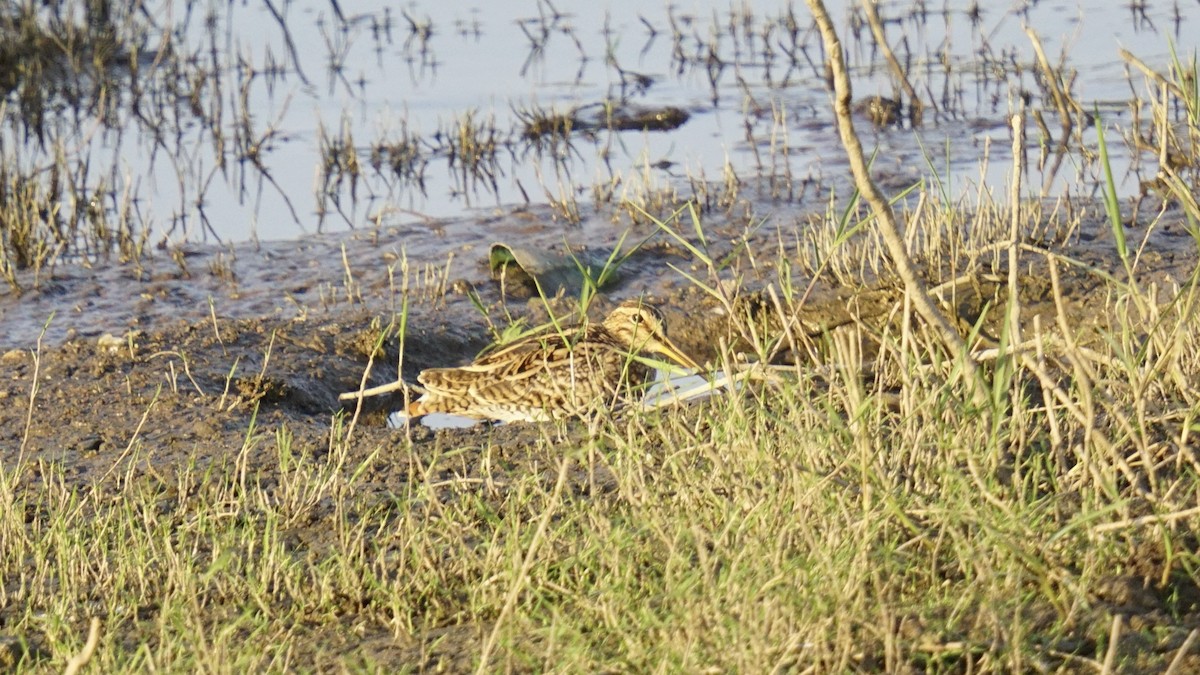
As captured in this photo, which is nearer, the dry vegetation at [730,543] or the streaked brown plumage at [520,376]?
the dry vegetation at [730,543]

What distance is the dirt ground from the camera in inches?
213

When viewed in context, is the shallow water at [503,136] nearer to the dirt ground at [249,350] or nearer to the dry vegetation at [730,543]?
the dirt ground at [249,350]

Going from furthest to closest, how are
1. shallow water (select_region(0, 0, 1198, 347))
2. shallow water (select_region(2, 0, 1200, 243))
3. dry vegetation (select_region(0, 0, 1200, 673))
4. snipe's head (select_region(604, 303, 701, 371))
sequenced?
shallow water (select_region(2, 0, 1200, 243))
shallow water (select_region(0, 0, 1198, 347))
snipe's head (select_region(604, 303, 701, 371))
dry vegetation (select_region(0, 0, 1200, 673))

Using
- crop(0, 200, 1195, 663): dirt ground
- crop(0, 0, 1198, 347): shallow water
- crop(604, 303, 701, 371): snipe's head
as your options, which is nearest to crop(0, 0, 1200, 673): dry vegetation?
crop(0, 200, 1195, 663): dirt ground

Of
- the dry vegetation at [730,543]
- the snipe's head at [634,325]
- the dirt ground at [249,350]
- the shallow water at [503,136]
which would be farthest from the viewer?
the shallow water at [503,136]

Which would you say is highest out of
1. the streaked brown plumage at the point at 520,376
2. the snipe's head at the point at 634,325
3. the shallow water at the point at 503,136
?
the shallow water at the point at 503,136

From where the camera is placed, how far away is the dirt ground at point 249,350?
540cm

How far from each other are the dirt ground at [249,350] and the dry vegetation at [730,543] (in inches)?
6.1

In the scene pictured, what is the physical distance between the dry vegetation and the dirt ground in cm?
16

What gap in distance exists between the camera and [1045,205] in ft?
28.8

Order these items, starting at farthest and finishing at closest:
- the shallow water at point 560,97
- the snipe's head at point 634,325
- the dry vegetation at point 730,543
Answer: the shallow water at point 560,97, the snipe's head at point 634,325, the dry vegetation at point 730,543

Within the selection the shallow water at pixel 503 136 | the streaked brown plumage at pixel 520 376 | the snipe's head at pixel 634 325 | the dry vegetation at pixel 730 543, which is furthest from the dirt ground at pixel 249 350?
the snipe's head at pixel 634 325

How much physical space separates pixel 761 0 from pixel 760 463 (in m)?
12.7

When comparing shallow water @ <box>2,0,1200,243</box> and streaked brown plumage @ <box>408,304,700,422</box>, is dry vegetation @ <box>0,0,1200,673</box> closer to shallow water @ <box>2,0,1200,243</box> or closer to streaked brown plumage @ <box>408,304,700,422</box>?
streaked brown plumage @ <box>408,304,700,422</box>
